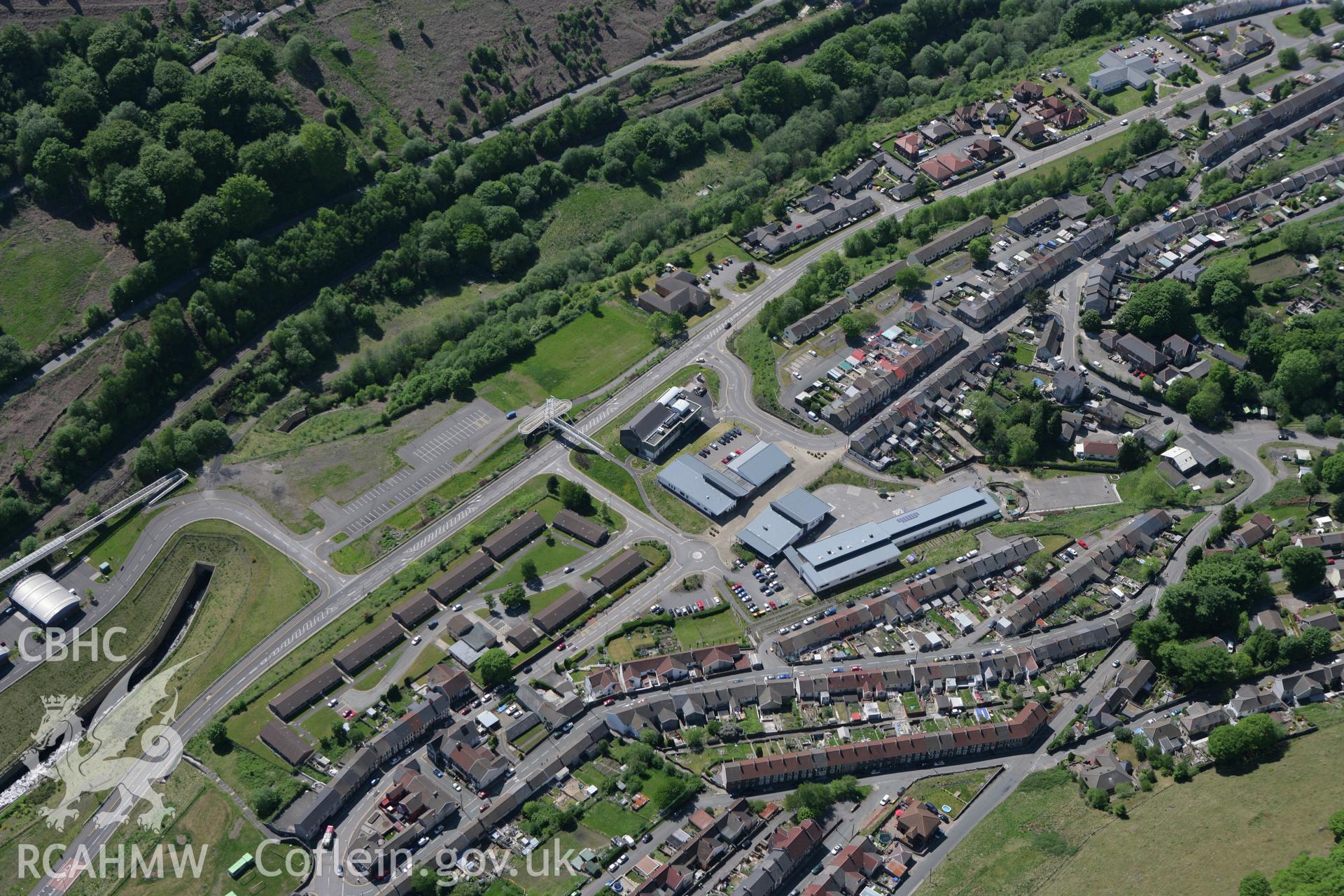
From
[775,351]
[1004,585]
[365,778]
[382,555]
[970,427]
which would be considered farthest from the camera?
[775,351]

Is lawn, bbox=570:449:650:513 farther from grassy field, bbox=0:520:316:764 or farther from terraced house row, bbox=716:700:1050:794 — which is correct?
terraced house row, bbox=716:700:1050:794

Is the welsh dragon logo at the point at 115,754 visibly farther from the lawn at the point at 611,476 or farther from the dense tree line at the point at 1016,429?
the dense tree line at the point at 1016,429

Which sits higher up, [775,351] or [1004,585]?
[775,351]

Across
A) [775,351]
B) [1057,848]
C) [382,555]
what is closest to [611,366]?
[775,351]

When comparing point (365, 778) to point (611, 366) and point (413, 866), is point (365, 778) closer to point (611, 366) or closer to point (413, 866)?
point (413, 866)

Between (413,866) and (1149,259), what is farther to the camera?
(1149,259)

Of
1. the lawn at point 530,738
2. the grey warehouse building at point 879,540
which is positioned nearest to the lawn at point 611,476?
the grey warehouse building at point 879,540
